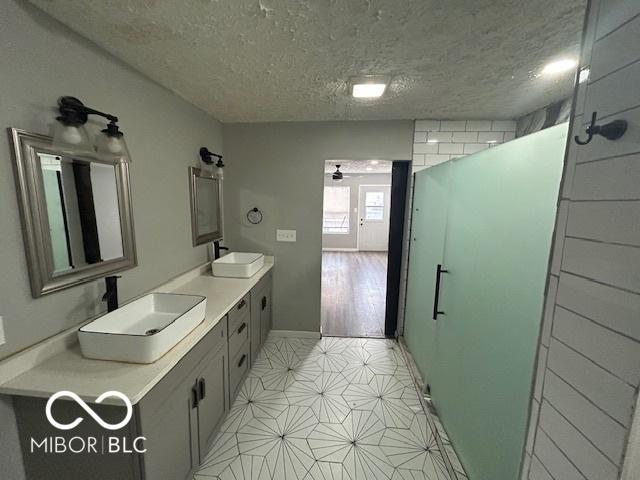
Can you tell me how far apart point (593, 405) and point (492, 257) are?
2.52 ft

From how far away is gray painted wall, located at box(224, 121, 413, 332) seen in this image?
2643mm

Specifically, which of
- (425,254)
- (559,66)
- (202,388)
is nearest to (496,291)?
(425,254)

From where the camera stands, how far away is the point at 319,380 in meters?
2.25

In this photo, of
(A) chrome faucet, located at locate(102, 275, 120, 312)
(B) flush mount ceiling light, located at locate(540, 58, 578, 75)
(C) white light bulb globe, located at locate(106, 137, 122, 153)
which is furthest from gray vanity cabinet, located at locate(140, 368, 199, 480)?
(B) flush mount ceiling light, located at locate(540, 58, 578, 75)

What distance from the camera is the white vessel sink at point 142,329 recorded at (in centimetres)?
108

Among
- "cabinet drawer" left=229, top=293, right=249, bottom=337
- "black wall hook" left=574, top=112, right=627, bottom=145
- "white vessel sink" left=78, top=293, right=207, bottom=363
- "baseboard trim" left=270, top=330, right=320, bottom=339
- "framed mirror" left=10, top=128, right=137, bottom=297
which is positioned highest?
"black wall hook" left=574, top=112, right=627, bottom=145

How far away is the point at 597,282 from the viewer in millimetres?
624

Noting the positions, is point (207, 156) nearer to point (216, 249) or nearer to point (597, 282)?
point (216, 249)

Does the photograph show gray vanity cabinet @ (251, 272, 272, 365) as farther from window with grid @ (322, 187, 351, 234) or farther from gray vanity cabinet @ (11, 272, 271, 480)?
window with grid @ (322, 187, 351, 234)

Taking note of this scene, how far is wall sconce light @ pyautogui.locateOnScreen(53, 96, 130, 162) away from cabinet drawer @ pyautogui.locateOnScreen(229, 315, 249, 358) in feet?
4.15

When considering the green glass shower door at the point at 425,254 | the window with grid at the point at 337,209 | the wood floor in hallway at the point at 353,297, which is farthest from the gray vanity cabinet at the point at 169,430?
the window with grid at the point at 337,209

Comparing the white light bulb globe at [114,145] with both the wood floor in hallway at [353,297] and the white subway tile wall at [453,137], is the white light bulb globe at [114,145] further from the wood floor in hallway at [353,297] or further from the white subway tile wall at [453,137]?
the wood floor in hallway at [353,297]

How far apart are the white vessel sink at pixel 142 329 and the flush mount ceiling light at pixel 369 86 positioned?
1.70 metres

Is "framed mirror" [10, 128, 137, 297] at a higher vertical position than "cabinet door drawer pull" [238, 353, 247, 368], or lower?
higher
